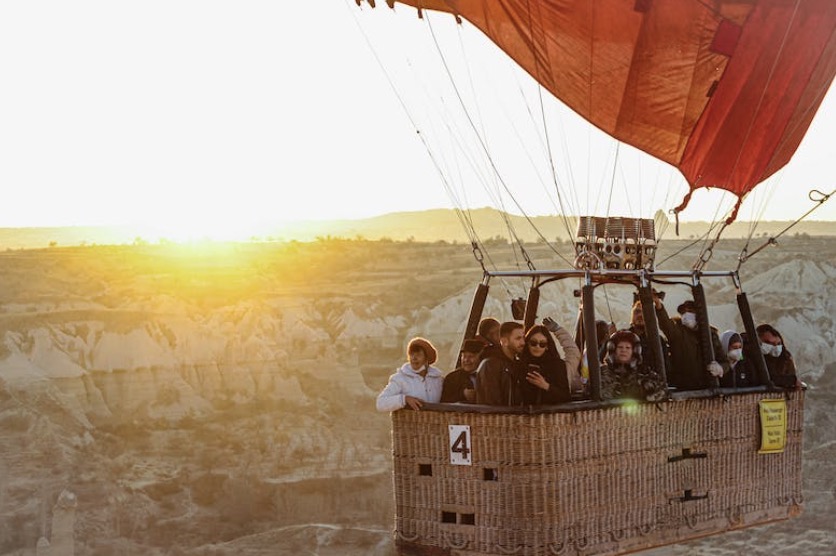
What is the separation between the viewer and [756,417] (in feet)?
37.1

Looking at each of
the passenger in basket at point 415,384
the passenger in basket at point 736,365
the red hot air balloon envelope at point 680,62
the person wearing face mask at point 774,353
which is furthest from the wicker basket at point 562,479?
the red hot air balloon envelope at point 680,62

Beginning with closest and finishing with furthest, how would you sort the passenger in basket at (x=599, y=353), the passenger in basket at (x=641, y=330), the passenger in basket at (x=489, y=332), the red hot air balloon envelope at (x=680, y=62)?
1. the passenger in basket at (x=599, y=353)
2. the passenger in basket at (x=489, y=332)
3. the passenger in basket at (x=641, y=330)
4. the red hot air balloon envelope at (x=680, y=62)

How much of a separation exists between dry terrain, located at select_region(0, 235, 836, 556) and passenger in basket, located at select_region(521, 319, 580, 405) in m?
15.8

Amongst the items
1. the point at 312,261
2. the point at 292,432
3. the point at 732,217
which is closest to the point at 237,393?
the point at 292,432

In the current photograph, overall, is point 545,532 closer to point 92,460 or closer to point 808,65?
point 808,65

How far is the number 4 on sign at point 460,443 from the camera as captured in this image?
976cm

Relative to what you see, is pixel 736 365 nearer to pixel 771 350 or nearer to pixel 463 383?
pixel 771 350

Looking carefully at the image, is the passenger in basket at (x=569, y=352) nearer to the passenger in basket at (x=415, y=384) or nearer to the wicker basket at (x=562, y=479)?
A: the wicker basket at (x=562, y=479)

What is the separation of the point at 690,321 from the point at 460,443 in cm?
235

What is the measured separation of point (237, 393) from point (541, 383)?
23091 millimetres

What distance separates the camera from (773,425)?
450 inches

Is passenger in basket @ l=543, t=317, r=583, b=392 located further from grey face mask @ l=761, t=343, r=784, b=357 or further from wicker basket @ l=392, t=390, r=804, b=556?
grey face mask @ l=761, t=343, r=784, b=357

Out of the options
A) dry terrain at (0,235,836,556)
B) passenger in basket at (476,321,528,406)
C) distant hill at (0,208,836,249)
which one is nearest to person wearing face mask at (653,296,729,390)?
passenger in basket at (476,321,528,406)

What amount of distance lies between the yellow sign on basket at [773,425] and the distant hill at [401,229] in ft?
294
